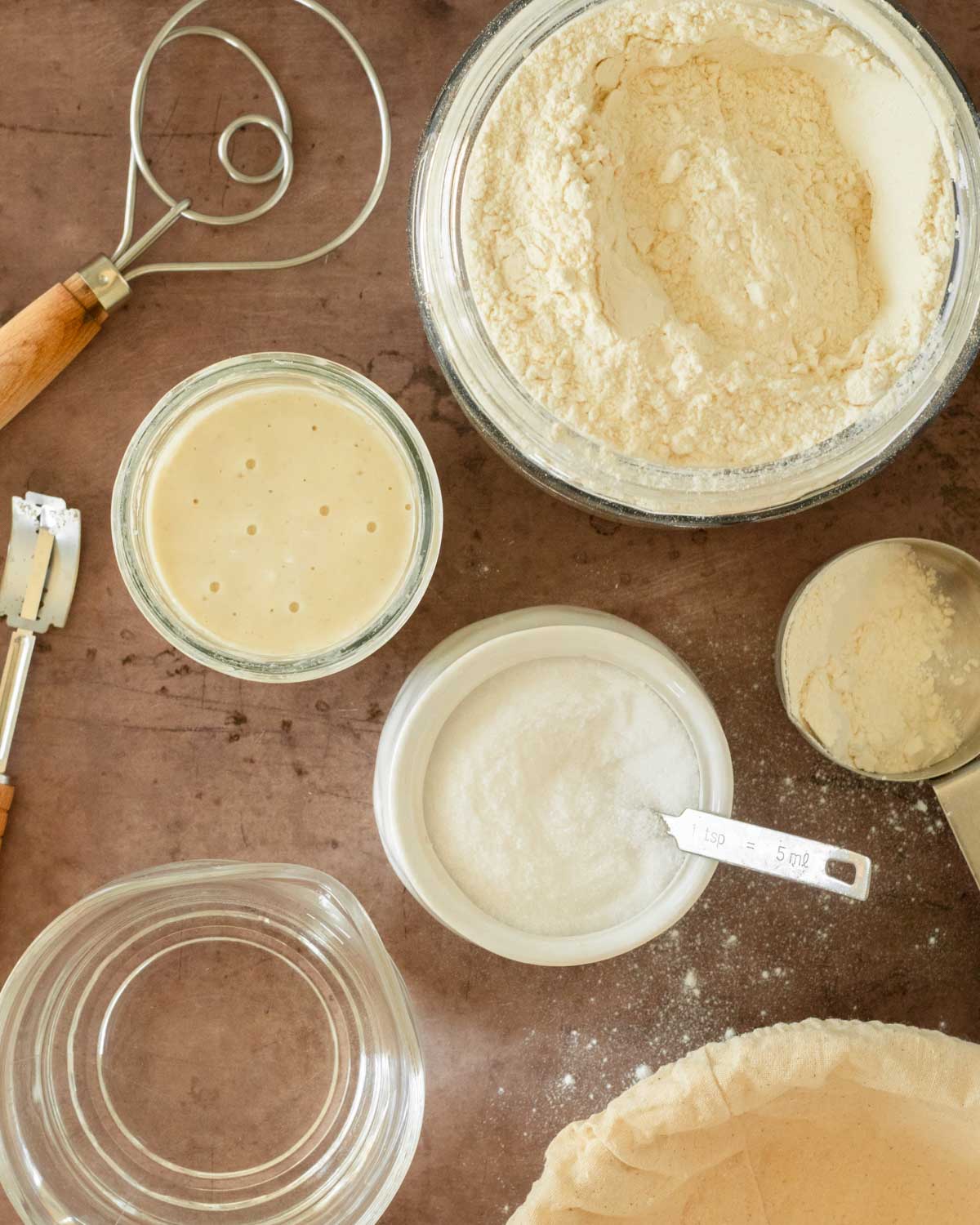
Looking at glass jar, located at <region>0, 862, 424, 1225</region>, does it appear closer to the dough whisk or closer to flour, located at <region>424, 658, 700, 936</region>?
flour, located at <region>424, 658, 700, 936</region>

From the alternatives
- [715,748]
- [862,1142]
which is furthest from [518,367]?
[862,1142]

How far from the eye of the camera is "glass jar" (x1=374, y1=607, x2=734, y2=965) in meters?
0.82

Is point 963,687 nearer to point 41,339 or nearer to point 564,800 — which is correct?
point 564,800

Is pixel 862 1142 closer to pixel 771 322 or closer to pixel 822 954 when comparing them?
pixel 822 954

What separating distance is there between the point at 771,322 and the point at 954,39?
0.37m

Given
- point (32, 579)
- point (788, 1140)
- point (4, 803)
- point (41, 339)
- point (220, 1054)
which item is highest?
point (41, 339)

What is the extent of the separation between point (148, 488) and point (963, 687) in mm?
673

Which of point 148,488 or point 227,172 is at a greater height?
point 227,172

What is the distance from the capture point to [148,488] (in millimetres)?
816

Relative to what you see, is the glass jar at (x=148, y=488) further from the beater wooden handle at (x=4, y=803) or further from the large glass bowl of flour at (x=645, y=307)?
the beater wooden handle at (x=4, y=803)

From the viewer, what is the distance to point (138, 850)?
92 cm

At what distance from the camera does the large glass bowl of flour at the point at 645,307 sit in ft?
2.52

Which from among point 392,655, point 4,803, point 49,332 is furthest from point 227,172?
point 4,803

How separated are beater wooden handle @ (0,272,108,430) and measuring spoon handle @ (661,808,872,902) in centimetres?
62
